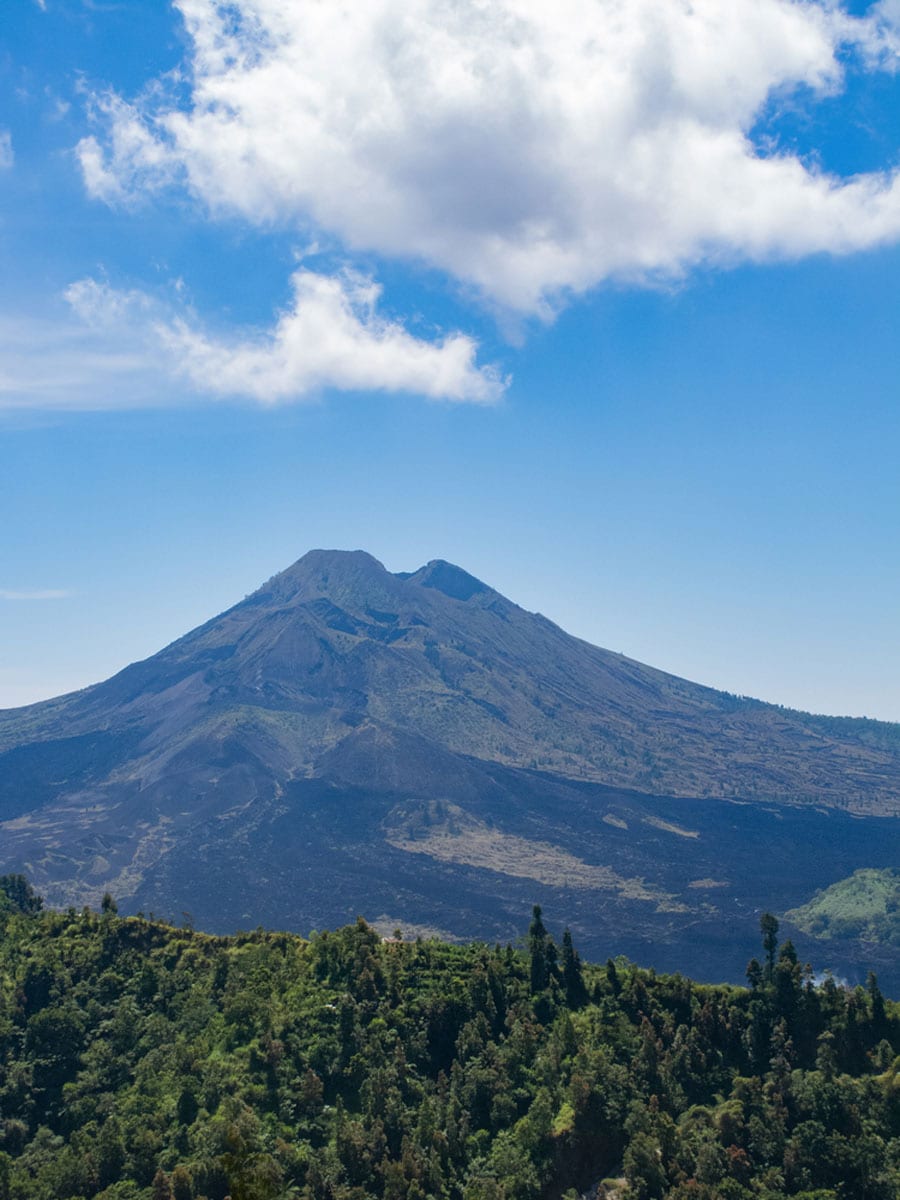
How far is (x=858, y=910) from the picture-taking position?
458ft

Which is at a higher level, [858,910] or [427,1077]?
[427,1077]

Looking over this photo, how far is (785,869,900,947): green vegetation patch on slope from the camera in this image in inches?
5246

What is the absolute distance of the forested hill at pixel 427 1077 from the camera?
3159 centimetres

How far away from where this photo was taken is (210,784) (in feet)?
627

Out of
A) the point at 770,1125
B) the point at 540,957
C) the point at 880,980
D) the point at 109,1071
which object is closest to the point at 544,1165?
the point at 770,1125

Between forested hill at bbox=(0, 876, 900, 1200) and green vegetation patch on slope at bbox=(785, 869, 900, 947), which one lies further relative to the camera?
green vegetation patch on slope at bbox=(785, 869, 900, 947)

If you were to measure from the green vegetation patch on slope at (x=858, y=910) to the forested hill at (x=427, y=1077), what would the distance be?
101751 mm

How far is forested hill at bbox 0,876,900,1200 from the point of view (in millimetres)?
31594

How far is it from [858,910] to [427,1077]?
395 ft

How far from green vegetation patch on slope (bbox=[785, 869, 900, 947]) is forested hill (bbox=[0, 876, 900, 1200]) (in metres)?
102

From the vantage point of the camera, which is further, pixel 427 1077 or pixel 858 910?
pixel 858 910

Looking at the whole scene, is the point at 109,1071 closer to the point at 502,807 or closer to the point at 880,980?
the point at 880,980

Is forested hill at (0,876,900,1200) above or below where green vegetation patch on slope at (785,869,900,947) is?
above

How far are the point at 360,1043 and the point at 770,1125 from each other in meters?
16.4
